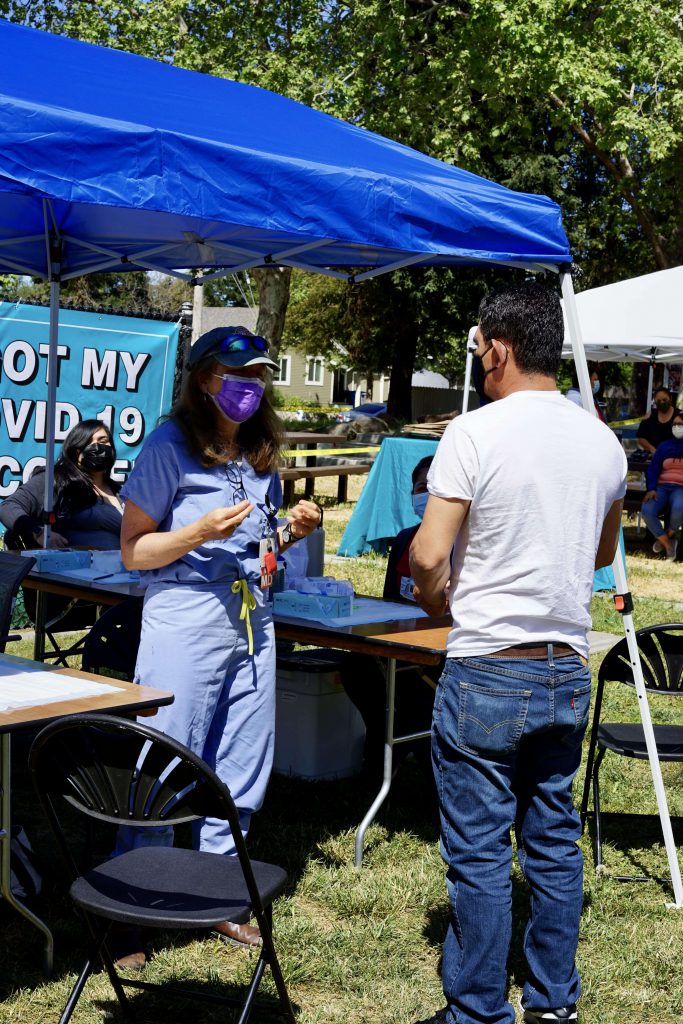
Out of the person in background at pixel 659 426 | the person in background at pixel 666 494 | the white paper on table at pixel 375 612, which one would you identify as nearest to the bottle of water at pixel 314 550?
the white paper on table at pixel 375 612

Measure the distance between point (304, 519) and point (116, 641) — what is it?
52.0 inches

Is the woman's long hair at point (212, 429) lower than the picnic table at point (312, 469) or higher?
higher

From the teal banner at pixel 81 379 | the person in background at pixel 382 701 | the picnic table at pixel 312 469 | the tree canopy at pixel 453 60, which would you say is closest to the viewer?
the person in background at pixel 382 701

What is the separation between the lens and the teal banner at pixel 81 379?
918 cm

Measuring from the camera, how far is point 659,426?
579 inches

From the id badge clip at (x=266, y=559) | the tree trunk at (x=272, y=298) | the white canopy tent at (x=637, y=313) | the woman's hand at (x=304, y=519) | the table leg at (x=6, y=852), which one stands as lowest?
the table leg at (x=6, y=852)

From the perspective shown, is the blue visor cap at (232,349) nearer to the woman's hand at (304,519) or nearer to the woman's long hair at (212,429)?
the woman's long hair at (212,429)

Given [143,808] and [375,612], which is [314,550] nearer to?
[375,612]

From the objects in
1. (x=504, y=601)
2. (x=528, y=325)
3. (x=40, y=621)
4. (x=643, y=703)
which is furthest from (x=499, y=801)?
(x=40, y=621)

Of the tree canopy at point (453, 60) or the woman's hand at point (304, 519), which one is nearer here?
the woman's hand at point (304, 519)

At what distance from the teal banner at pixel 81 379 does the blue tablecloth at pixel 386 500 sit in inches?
95.4

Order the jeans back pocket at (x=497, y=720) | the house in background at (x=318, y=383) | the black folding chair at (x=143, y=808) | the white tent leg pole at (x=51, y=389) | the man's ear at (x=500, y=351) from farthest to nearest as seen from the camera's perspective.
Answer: the house in background at (x=318, y=383), the white tent leg pole at (x=51, y=389), the man's ear at (x=500, y=351), the jeans back pocket at (x=497, y=720), the black folding chair at (x=143, y=808)

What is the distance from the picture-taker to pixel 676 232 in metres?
23.3

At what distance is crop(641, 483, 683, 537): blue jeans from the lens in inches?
489
